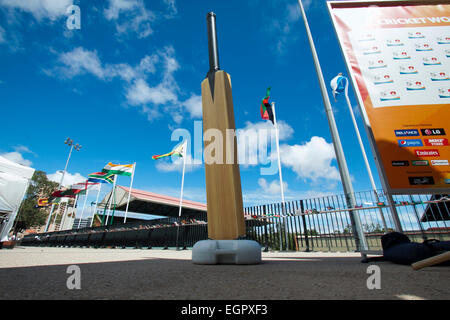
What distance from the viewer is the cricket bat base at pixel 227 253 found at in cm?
278

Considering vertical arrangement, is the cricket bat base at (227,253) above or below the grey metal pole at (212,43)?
below

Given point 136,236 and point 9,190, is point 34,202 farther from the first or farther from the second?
point 136,236

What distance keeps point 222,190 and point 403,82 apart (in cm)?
365

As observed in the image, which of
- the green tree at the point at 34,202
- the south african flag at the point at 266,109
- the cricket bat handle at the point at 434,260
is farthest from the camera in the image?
the green tree at the point at 34,202

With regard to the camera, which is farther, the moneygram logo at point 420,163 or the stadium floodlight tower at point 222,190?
the moneygram logo at point 420,163

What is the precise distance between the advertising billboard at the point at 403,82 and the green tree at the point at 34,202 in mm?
36575

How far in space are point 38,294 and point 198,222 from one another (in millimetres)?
8897

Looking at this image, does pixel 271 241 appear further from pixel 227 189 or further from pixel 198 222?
pixel 227 189

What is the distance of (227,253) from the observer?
110 inches

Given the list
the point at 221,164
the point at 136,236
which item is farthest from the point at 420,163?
the point at 136,236

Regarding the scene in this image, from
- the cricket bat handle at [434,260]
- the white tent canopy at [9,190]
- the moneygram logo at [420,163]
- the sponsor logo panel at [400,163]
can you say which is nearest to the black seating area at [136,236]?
the white tent canopy at [9,190]

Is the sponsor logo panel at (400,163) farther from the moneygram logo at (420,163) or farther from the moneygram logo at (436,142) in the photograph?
the moneygram logo at (436,142)

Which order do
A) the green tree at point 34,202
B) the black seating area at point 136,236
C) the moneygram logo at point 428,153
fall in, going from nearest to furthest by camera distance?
the moneygram logo at point 428,153 → the black seating area at point 136,236 → the green tree at point 34,202
